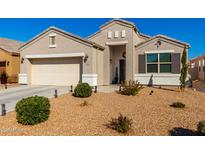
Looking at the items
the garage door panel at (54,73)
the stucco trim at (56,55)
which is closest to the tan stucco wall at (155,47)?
the stucco trim at (56,55)

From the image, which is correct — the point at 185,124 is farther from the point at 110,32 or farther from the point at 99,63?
the point at 110,32

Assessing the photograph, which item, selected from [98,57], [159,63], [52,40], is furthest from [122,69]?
[52,40]

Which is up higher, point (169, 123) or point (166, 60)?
point (166, 60)

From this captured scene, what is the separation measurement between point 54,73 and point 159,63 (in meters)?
9.37

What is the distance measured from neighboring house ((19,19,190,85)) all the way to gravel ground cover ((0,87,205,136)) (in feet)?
17.9

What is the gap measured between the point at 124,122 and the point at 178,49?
487 inches

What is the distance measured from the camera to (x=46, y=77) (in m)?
18.0

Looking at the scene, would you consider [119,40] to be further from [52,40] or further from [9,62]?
[9,62]

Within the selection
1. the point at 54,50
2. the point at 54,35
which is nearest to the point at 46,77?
the point at 54,50

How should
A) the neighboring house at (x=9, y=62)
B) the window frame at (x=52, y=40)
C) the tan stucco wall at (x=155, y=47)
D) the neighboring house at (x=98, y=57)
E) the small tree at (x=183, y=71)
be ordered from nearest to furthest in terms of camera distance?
the small tree at (x=183, y=71) < the neighboring house at (x=98, y=57) < the tan stucco wall at (x=155, y=47) < the window frame at (x=52, y=40) < the neighboring house at (x=9, y=62)

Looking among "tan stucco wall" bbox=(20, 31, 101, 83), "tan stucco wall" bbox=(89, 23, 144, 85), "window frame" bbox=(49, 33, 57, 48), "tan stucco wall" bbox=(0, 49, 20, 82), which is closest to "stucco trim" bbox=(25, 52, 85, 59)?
"tan stucco wall" bbox=(20, 31, 101, 83)

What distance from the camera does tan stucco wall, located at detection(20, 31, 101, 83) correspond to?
1606cm

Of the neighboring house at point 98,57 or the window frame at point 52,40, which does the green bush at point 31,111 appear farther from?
the window frame at point 52,40

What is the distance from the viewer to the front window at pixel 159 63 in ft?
55.8
